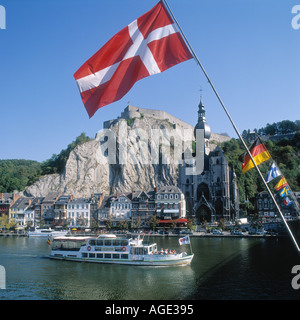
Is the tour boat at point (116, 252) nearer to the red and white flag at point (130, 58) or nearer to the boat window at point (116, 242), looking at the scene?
the boat window at point (116, 242)

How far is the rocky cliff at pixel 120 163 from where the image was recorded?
324 feet

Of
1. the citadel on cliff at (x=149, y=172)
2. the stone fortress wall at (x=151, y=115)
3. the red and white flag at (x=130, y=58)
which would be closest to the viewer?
the red and white flag at (x=130, y=58)

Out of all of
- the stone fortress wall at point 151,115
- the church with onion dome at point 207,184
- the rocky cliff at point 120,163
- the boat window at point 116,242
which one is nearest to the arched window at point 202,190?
the church with onion dome at point 207,184

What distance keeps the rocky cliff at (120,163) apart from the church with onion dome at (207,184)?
39.0 feet

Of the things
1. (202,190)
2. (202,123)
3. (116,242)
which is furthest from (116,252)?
(202,123)

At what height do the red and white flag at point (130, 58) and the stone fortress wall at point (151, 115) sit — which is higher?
the stone fortress wall at point (151, 115)

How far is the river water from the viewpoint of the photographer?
922 inches

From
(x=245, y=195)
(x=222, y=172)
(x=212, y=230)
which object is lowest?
(x=212, y=230)

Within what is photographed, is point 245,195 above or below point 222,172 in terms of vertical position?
below

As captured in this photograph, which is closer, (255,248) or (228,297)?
(228,297)

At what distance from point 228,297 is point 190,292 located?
2848 mm

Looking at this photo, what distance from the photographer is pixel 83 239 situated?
3962 centimetres

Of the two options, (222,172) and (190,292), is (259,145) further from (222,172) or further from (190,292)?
(222,172)

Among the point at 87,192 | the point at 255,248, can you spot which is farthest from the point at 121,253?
the point at 87,192
